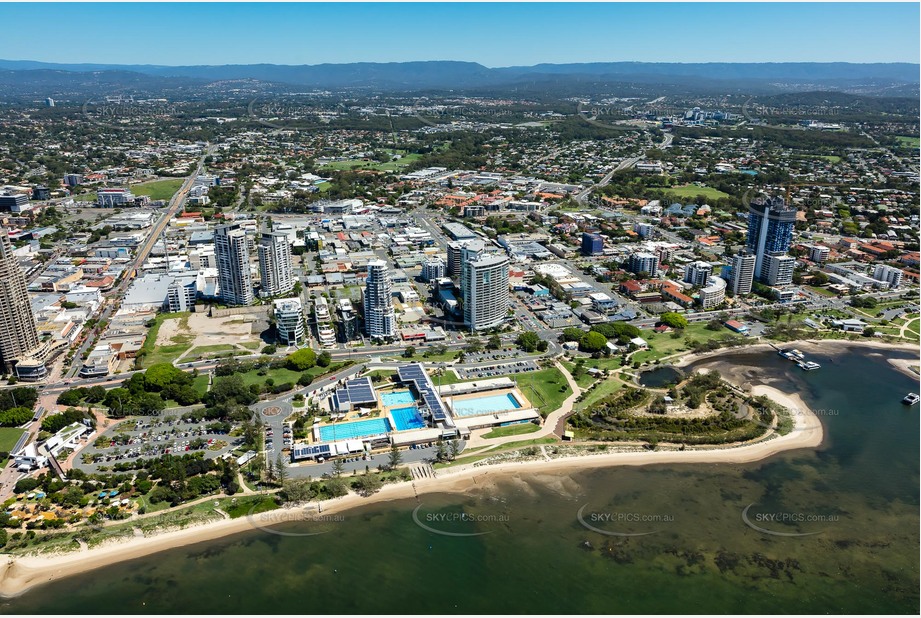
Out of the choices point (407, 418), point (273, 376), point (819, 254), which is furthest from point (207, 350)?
point (819, 254)

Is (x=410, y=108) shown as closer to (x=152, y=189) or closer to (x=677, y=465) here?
(x=152, y=189)

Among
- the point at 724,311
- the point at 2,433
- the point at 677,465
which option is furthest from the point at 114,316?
the point at 724,311

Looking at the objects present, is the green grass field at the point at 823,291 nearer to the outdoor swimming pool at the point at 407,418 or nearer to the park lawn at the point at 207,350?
the outdoor swimming pool at the point at 407,418

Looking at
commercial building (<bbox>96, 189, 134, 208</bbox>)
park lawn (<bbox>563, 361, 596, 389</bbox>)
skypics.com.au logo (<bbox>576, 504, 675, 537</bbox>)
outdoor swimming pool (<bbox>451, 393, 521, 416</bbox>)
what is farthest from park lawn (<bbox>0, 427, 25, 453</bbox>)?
commercial building (<bbox>96, 189, 134, 208</bbox>)

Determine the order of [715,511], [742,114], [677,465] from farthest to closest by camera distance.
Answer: [742,114], [677,465], [715,511]

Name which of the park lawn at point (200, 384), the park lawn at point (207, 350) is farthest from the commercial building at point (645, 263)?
the park lawn at point (200, 384)

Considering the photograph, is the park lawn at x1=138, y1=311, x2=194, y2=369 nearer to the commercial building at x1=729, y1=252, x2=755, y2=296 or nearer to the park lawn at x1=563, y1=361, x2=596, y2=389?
the park lawn at x1=563, y1=361, x2=596, y2=389

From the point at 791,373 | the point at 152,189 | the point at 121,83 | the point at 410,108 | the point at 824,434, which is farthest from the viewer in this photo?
the point at 121,83

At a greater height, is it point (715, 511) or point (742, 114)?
point (742, 114)
